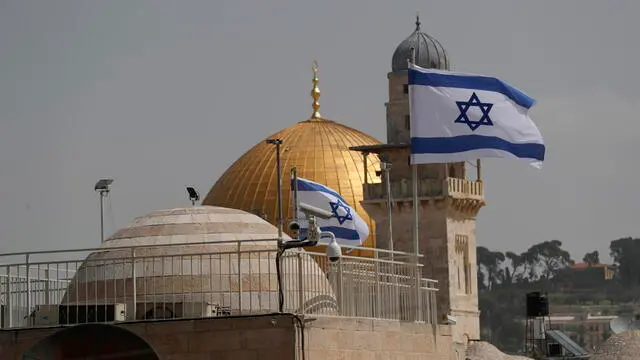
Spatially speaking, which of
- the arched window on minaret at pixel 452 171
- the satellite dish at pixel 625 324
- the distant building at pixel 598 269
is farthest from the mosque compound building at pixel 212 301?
the distant building at pixel 598 269

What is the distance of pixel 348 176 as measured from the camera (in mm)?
70250

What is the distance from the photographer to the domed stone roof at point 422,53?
63.4m

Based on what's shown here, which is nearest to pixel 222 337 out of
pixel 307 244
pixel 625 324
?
pixel 307 244

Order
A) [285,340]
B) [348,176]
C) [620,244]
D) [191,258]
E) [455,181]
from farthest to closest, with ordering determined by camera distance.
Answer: [620,244] → [348,176] → [455,181] → [191,258] → [285,340]

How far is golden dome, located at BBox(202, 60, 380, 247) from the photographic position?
6969 centimetres

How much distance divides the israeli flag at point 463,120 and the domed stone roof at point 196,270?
14.6 ft

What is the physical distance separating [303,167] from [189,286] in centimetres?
4350

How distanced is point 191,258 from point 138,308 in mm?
1115

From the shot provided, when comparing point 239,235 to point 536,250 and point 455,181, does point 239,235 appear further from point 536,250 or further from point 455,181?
point 536,250

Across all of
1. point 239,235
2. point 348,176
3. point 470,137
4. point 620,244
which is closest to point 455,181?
point 348,176

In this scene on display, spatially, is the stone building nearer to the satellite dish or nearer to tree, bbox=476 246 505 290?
the satellite dish

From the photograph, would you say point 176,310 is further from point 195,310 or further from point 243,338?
point 243,338

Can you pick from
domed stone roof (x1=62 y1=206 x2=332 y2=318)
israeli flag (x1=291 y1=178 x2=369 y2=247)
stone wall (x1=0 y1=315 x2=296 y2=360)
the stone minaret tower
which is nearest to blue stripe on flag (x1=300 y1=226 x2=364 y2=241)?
israeli flag (x1=291 y1=178 x2=369 y2=247)

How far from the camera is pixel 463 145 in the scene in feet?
105
